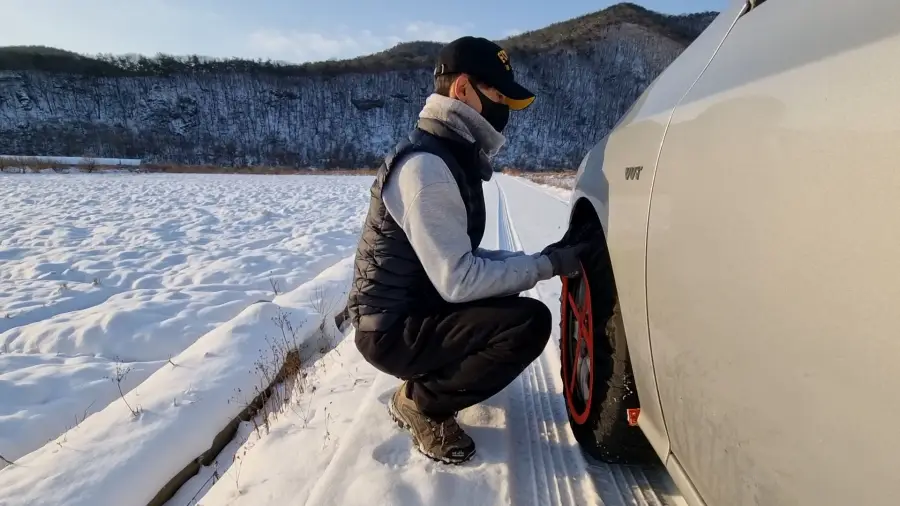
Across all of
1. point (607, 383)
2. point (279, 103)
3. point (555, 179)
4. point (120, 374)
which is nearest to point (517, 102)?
point (607, 383)

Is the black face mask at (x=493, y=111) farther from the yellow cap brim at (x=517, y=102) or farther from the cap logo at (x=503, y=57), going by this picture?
the cap logo at (x=503, y=57)

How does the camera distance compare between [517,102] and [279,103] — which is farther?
[279,103]

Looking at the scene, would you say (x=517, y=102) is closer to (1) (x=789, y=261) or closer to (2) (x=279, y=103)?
(1) (x=789, y=261)

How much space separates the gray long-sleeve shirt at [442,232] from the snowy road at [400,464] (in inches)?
25.3

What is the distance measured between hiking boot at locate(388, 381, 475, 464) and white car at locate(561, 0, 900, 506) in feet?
2.53

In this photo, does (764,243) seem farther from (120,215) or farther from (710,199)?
(120,215)

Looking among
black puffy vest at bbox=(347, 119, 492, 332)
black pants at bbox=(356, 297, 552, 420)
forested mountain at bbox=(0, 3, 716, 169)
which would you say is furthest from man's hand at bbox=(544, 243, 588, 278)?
forested mountain at bbox=(0, 3, 716, 169)

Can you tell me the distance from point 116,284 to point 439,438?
4.48m

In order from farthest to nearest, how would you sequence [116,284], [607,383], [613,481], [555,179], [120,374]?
[555,179] → [116,284] → [120,374] → [613,481] → [607,383]

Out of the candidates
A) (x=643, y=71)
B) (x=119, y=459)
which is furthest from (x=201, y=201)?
(x=643, y=71)

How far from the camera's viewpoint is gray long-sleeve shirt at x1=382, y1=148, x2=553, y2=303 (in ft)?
5.91

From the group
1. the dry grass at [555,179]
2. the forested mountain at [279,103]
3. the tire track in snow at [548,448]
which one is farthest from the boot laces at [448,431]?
the forested mountain at [279,103]

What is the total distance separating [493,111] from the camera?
203cm

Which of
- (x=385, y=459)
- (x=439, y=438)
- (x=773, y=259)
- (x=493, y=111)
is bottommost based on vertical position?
(x=385, y=459)
